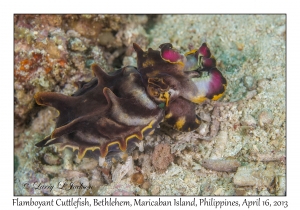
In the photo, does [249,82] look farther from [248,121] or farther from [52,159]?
[52,159]

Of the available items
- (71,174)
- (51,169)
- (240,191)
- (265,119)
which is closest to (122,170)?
(71,174)

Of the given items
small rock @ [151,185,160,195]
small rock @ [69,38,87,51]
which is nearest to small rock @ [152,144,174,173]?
small rock @ [151,185,160,195]

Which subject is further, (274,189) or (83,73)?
(83,73)

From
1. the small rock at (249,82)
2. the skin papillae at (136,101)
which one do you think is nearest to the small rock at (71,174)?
the skin papillae at (136,101)

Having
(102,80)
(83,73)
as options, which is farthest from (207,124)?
(83,73)

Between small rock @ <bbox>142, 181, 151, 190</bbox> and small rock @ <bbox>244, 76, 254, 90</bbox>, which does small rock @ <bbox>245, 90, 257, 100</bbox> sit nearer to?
small rock @ <bbox>244, 76, 254, 90</bbox>

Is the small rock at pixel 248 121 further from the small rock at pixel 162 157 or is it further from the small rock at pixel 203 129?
the small rock at pixel 162 157

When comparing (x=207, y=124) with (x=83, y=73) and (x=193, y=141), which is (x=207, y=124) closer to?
(x=193, y=141)

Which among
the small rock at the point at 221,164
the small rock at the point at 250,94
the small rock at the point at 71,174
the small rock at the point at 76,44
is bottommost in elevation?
the small rock at the point at 71,174
